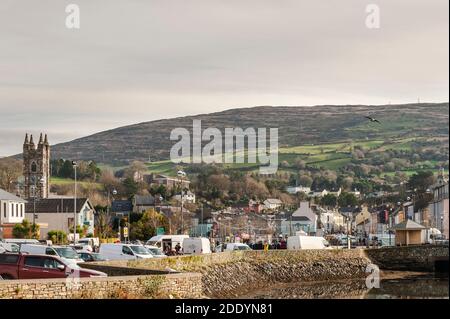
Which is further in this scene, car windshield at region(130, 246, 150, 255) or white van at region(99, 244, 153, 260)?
car windshield at region(130, 246, 150, 255)

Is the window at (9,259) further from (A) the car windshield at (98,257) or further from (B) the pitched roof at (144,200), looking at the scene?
(B) the pitched roof at (144,200)

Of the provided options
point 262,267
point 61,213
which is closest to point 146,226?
point 61,213

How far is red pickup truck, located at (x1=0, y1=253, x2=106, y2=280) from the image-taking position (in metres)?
35.2

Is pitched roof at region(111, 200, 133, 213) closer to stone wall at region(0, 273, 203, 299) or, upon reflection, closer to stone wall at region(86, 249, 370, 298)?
stone wall at region(86, 249, 370, 298)

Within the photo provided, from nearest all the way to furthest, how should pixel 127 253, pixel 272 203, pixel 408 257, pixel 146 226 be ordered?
1. pixel 127 253
2. pixel 408 257
3. pixel 146 226
4. pixel 272 203

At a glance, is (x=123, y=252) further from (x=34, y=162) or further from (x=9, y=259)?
(x=34, y=162)

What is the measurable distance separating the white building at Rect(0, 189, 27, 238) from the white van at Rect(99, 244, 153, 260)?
4591cm

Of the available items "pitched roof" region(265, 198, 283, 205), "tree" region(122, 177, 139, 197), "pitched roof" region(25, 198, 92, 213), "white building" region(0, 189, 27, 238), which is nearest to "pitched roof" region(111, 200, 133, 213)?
"tree" region(122, 177, 139, 197)

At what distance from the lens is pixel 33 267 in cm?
3566

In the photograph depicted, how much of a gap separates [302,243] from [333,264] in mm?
5763

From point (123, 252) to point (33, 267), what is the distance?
2042 centimetres
